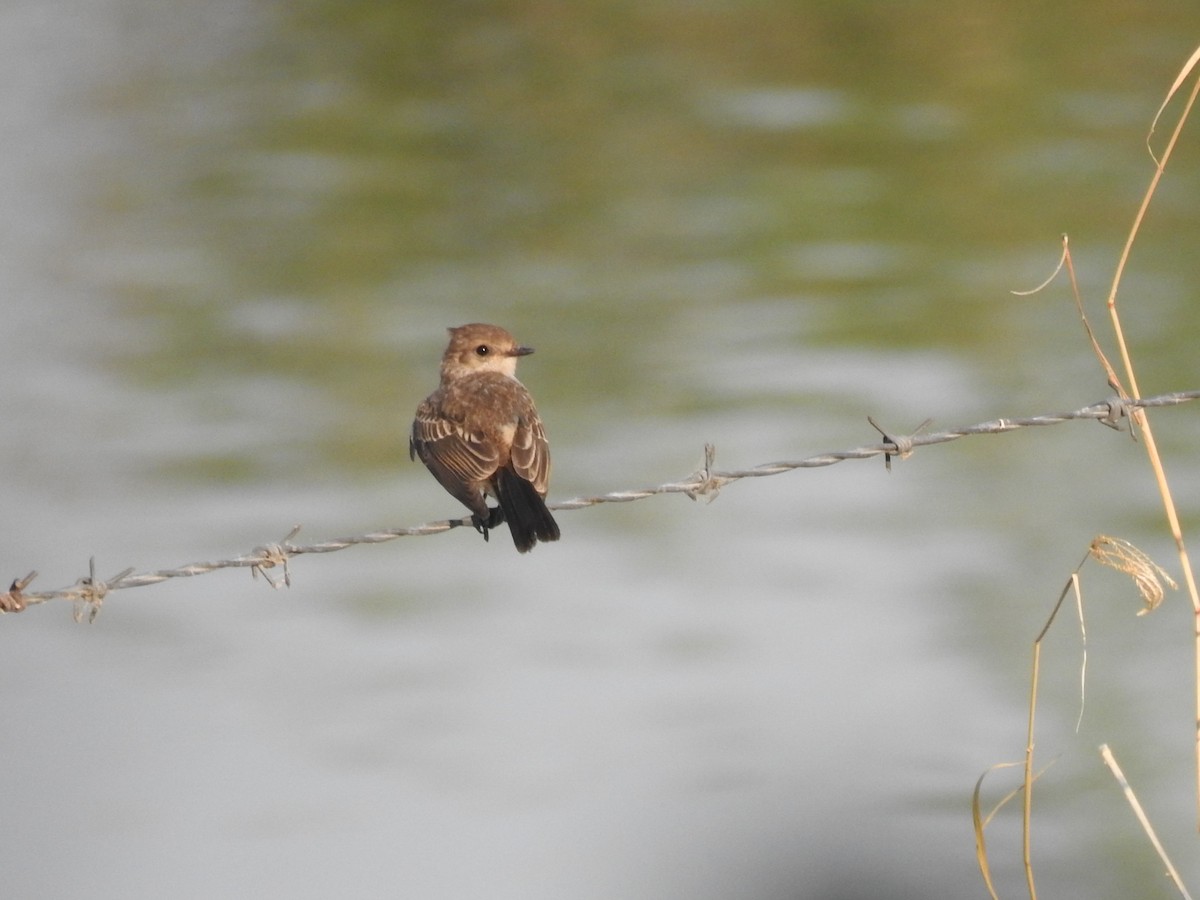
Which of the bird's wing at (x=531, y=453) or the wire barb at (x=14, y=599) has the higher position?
the bird's wing at (x=531, y=453)

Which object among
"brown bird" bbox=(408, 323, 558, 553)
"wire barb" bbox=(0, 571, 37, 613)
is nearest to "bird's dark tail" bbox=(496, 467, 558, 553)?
"brown bird" bbox=(408, 323, 558, 553)

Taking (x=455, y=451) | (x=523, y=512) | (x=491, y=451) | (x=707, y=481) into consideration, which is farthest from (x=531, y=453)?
(x=707, y=481)

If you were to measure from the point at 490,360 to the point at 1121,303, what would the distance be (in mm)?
6774

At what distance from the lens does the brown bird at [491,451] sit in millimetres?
5688

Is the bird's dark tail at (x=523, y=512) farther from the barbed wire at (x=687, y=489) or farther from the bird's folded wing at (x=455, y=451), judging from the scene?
the barbed wire at (x=687, y=489)

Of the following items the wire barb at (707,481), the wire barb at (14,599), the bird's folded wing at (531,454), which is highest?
the bird's folded wing at (531,454)

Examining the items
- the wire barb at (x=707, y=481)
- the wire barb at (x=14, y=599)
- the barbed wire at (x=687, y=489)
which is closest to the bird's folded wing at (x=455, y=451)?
the barbed wire at (x=687, y=489)

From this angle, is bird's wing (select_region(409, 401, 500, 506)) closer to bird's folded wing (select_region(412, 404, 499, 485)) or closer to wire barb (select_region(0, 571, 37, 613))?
bird's folded wing (select_region(412, 404, 499, 485))

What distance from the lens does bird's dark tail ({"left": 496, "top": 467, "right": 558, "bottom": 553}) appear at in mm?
5574

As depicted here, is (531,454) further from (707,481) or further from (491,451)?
(707,481)

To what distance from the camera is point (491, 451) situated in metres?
5.92

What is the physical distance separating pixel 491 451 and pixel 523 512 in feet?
1.09

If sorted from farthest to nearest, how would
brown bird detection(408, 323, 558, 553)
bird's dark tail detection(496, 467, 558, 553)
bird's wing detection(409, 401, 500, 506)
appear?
bird's wing detection(409, 401, 500, 506) < brown bird detection(408, 323, 558, 553) < bird's dark tail detection(496, 467, 558, 553)

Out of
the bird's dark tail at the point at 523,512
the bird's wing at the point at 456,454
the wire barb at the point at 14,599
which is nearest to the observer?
the wire barb at the point at 14,599
